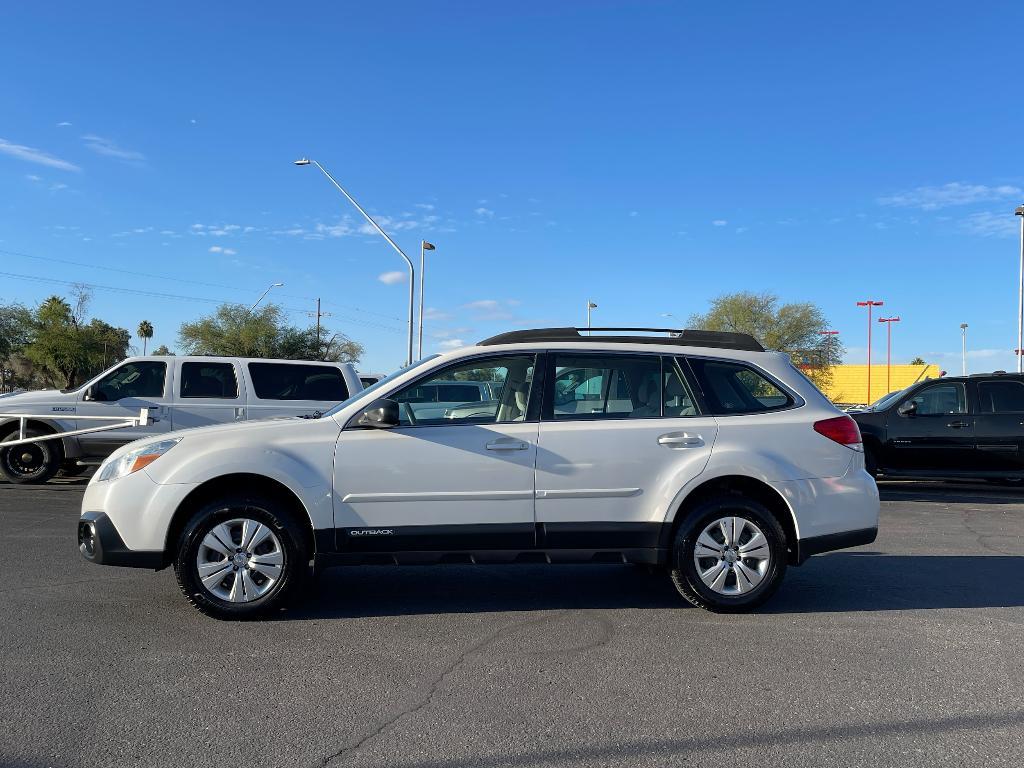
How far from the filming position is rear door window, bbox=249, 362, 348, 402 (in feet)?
38.4

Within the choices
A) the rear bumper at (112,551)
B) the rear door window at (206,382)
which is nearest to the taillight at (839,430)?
the rear bumper at (112,551)

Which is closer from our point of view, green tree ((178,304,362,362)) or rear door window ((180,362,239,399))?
rear door window ((180,362,239,399))

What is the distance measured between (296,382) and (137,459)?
Result: 654 cm

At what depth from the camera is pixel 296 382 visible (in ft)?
38.7

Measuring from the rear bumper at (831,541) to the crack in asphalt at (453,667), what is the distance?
4.51 feet

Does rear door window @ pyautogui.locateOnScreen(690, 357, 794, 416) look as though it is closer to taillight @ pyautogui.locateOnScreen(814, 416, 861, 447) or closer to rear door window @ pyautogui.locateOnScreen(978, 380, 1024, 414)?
taillight @ pyautogui.locateOnScreen(814, 416, 861, 447)

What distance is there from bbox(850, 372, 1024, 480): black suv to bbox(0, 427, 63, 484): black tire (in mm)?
11705

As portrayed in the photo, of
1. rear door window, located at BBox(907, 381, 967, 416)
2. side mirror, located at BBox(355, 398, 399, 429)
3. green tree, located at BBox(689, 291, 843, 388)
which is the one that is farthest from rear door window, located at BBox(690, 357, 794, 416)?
green tree, located at BBox(689, 291, 843, 388)

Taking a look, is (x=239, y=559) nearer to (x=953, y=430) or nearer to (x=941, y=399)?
(x=953, y=430)

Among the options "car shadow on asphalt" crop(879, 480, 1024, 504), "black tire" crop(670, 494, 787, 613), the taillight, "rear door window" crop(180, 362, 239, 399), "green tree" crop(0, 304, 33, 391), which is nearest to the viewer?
"black tire" crop(670, 494, 787, 613)

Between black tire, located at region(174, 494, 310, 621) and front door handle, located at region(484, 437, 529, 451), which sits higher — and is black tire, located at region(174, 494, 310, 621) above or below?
below

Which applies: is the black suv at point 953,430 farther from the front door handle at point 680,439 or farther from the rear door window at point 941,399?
the front door handle at point 680,439

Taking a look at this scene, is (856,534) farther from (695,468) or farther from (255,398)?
(255,398)

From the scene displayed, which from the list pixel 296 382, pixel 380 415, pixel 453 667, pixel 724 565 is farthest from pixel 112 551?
pixel 296 382
